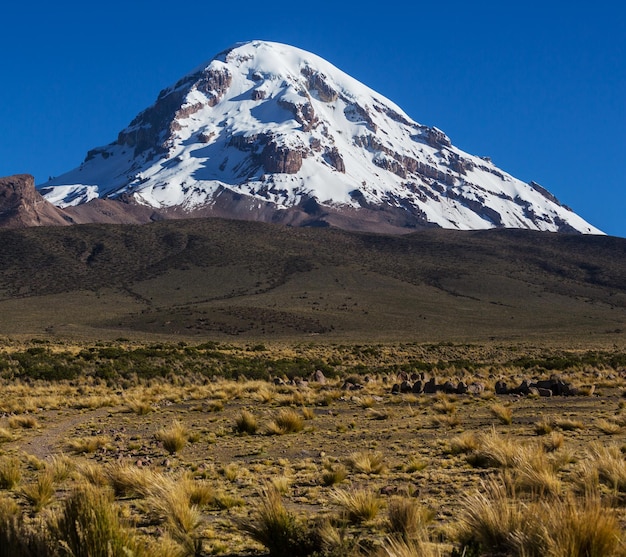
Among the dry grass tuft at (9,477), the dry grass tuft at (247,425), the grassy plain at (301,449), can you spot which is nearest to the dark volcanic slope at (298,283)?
the grassy plain at (301,449)

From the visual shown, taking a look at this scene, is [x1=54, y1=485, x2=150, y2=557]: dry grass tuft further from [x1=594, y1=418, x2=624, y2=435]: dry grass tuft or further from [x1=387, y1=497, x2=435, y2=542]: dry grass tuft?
[x1=594, y1=418, x2=624, y2=435]: dry grass tuft

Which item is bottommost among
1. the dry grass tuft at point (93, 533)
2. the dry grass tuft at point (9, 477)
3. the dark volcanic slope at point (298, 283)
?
the dry grass tuft at point (9, 477)

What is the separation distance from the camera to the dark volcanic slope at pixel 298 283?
8300 cm

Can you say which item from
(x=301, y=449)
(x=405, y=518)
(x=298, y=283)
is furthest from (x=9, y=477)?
(x=298, y=283)

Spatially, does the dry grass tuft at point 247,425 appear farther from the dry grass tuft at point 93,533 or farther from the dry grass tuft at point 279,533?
the dry grass tuft at point 93,533

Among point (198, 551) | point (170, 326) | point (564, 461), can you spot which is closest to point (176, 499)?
point (198, 551)

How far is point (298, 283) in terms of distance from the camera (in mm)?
113938

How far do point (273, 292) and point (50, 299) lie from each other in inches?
1318

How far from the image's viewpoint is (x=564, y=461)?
10.1 m

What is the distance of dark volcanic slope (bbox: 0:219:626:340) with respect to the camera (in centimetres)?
8300

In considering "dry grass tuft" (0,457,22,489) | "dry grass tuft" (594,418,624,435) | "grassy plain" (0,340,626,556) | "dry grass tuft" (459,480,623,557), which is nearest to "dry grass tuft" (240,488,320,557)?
"grassy plain" (0,340,626,556)

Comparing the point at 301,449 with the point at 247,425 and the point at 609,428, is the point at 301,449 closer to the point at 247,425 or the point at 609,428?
the point at 247,425

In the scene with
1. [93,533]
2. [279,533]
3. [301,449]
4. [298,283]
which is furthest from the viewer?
[298,283]

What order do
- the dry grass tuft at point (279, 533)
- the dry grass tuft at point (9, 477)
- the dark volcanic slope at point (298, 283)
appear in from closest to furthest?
the dry grass tuft at point (279, 533) → the dry grass tuft at point (9, 477) → the dark volcanic slope at point (298, 283)
